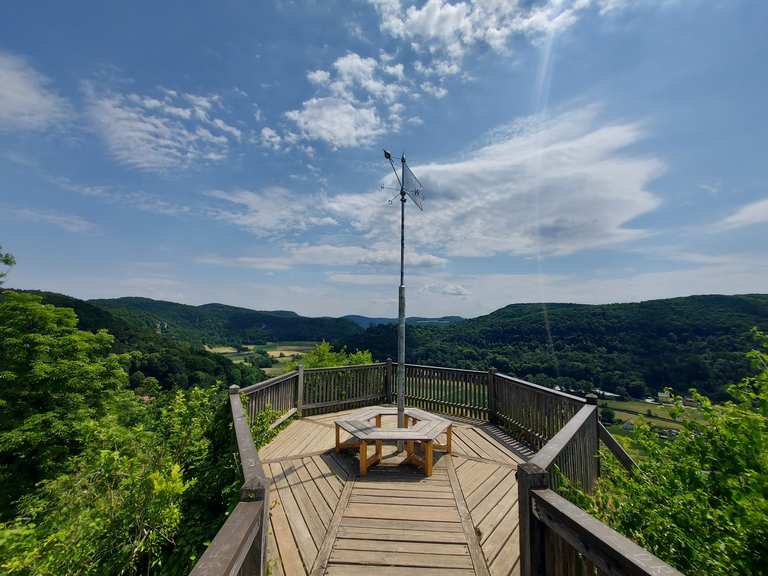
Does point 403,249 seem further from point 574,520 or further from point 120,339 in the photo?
point 120,339

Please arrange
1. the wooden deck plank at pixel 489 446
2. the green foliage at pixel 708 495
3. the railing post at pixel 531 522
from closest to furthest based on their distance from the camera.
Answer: the green foliage at pixel 708 495
the railing post at pixel 531 522
the wooden deck plank at pixel 489 446

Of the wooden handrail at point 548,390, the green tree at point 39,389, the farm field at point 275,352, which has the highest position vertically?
the wooden handrail at point 548,390

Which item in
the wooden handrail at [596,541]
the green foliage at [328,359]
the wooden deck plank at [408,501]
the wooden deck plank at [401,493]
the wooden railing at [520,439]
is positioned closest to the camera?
the wooden handrail at [596,541]

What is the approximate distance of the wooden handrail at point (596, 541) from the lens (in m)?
1.11

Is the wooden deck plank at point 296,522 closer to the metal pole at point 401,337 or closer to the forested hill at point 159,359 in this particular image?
the metal pole at point 401,337

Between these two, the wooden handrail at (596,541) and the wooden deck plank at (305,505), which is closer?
the wooden handrail at (596,541)

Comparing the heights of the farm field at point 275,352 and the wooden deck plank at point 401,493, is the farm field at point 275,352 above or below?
below

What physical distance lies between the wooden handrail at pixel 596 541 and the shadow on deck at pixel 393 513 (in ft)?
4.80

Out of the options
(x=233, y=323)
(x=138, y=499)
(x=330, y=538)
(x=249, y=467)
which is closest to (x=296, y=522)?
(x=330, y=538)

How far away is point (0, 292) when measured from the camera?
47.9 ft

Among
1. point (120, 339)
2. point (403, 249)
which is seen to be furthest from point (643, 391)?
point (120, 339)

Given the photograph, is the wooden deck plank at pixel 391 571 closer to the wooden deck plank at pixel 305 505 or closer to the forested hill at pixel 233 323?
the wooden deck plank at pixel 305 505

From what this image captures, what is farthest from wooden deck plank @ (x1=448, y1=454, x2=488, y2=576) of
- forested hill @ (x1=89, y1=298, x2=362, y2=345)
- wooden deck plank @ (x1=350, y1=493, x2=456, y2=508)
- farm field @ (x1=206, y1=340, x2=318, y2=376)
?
forested hill @ (x1=89, y1=298, x2=362, y2=345)

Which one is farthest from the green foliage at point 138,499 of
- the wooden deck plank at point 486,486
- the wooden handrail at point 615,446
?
the wooden handrail at point 615,446
